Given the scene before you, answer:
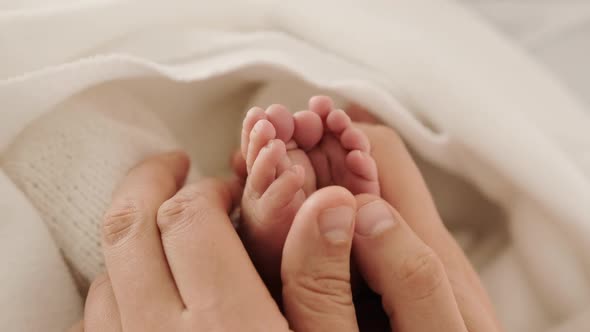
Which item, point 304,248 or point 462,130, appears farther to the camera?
point 462,130

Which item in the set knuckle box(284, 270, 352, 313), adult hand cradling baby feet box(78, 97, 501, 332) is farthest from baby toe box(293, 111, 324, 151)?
knuckle box(284, 270, 352, 313)

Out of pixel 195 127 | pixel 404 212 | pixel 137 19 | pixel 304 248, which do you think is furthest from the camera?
pixel 195 127

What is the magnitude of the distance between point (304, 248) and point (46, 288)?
25 centimetres

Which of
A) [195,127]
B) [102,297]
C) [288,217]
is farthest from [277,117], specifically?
[195,127]

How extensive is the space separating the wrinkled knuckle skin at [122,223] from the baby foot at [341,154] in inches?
5.7

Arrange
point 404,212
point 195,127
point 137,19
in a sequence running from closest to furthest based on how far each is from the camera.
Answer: point 404,212, point 137,19, point 195,127

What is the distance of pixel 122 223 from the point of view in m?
0.46

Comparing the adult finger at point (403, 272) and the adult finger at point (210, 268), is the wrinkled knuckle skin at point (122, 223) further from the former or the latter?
the adult finger at point (403, 272)

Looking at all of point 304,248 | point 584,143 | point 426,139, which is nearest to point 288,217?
point 304,248

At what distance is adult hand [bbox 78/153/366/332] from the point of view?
15.7 inches

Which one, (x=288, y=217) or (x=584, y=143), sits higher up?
(x=288, y=217)

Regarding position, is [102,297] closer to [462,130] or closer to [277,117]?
[277,117]

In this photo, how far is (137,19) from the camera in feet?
2.10

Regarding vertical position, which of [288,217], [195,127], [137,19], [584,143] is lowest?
[584,143]
